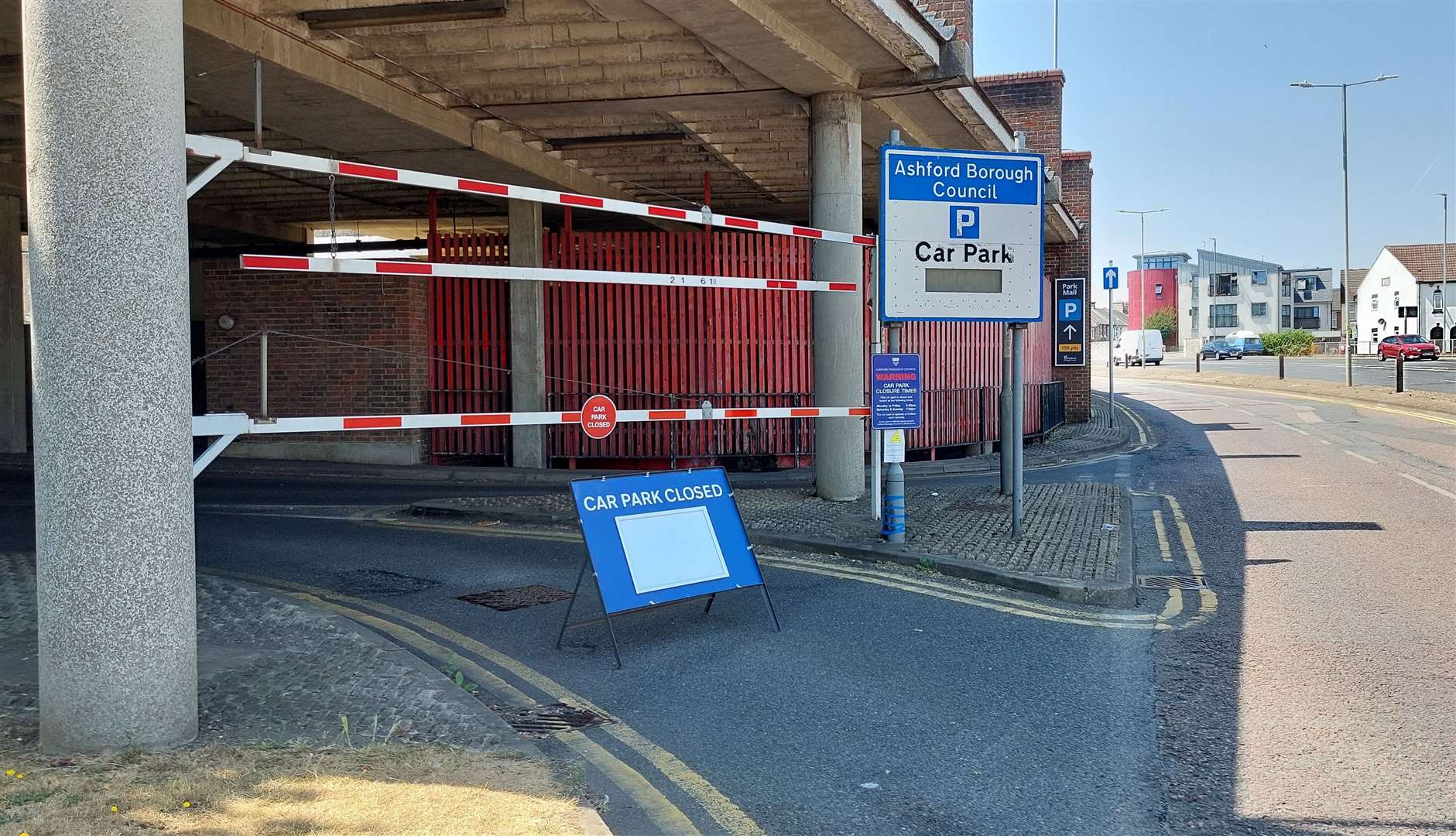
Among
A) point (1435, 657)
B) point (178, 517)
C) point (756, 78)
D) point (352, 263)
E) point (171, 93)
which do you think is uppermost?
point (756, 78)

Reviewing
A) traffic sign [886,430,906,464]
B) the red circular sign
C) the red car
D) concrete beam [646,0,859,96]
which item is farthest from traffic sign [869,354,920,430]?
the red car

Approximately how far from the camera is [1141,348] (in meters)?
81.9

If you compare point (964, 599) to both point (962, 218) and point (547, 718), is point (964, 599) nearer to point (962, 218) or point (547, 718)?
point (547, 718)

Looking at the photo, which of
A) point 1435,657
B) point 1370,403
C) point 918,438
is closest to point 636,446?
point 918,438

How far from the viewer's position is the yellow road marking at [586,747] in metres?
4.73

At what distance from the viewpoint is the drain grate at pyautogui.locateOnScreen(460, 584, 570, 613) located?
8.68m

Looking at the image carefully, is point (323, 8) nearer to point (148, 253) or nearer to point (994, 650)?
point (148, 253)

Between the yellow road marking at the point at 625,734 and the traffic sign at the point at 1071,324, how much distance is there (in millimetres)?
22935

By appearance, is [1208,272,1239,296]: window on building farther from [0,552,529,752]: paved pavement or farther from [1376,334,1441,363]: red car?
[0,552,529,752]: paved pavement

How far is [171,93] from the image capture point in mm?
5352

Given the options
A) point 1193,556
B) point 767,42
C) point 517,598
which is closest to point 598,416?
point 517,598

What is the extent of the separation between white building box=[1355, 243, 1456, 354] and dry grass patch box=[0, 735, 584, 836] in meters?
95.5

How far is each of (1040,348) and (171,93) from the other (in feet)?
77.5

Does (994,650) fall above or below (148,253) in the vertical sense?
below
